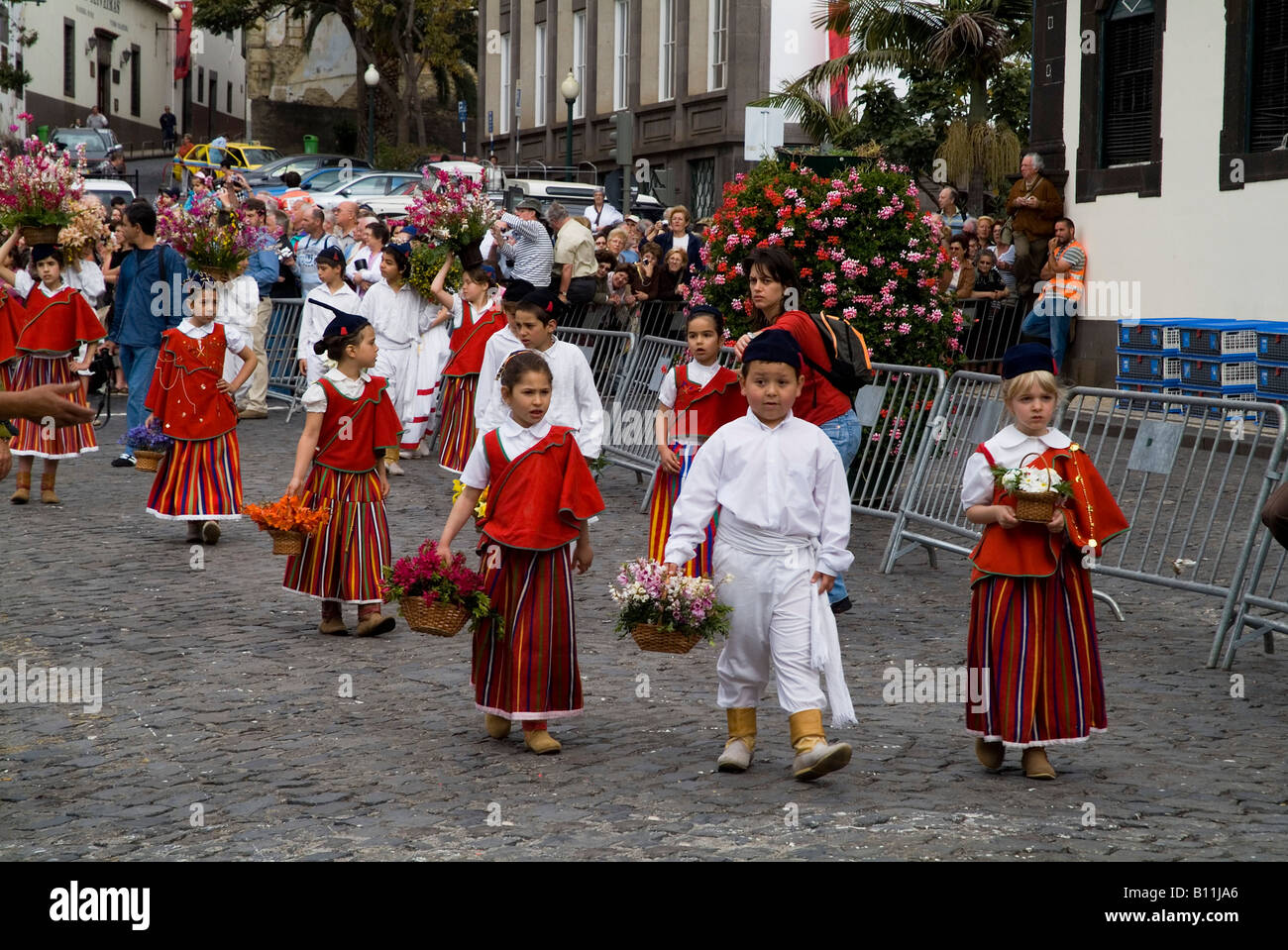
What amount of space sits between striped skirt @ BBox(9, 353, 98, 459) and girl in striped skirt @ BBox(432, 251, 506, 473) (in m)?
2.97

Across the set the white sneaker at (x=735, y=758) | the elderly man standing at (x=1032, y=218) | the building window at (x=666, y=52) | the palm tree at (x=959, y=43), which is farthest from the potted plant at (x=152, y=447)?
the building window at (x=666, y=52)

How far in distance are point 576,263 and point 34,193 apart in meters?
7.41

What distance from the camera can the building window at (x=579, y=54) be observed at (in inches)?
1714

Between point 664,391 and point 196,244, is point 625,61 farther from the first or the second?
point 664,391

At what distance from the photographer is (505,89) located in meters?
49.3

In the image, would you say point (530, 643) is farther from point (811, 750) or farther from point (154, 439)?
point (154, 439)

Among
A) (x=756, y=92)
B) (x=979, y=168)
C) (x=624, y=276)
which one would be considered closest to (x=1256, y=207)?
(x=624, y=276)

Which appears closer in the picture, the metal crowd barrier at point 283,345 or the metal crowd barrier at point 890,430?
the metal crowd barrier at point 890,430

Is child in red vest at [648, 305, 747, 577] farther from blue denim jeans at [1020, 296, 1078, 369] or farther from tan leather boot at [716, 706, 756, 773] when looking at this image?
blue denim jeans at [1020, 296, 1078, 369]

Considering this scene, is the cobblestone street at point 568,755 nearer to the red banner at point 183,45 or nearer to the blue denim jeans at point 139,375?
the blue denim jeans at point 139,375

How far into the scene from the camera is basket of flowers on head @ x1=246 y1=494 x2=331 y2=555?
858cm

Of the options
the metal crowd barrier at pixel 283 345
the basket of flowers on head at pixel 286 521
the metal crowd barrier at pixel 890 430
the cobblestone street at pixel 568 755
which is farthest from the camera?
the metal crowd barrier at pixel 283 345

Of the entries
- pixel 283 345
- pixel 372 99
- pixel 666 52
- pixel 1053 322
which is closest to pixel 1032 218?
pixel 1053 322

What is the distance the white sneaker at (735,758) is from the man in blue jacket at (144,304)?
8.36 m
